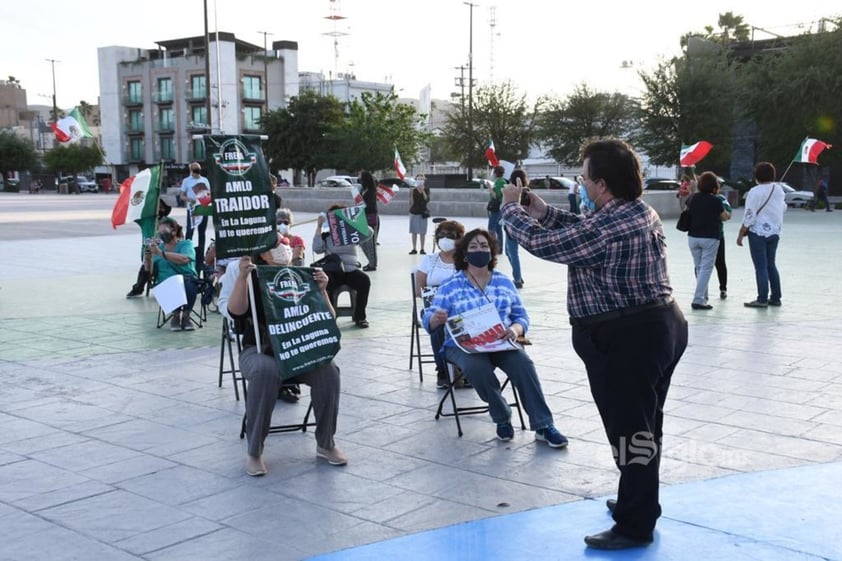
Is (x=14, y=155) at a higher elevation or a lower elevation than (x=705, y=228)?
higher

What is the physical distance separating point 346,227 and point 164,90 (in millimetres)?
77515

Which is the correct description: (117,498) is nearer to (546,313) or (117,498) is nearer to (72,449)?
(72,449)

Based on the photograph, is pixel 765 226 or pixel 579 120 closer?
Result: pixel 765 226

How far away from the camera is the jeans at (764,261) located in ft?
36.0

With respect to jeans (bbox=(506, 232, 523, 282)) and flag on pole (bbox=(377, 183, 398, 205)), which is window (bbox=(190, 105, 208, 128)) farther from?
jeans (bbox=(506, 232, 523, 282))

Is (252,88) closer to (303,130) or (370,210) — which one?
(303,130)

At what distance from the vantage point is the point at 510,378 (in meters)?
5.68

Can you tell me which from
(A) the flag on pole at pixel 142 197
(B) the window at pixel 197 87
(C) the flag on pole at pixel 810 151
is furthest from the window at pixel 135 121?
(A) the flag on pole at pixel 142 197

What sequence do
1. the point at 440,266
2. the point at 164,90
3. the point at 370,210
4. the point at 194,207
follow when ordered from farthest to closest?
1. the point at 164,90
2. the point at 370,210
3. the point at 194,207
4. the point at 440,266

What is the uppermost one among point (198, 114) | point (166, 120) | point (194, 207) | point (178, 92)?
point (178, 92)

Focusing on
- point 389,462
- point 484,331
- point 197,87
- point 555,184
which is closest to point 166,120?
point 197,87

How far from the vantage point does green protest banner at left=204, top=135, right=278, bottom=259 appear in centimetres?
514

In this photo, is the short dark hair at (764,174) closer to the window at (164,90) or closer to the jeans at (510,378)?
the jeans at (510,378)

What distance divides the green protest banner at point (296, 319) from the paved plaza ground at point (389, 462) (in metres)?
0.66
